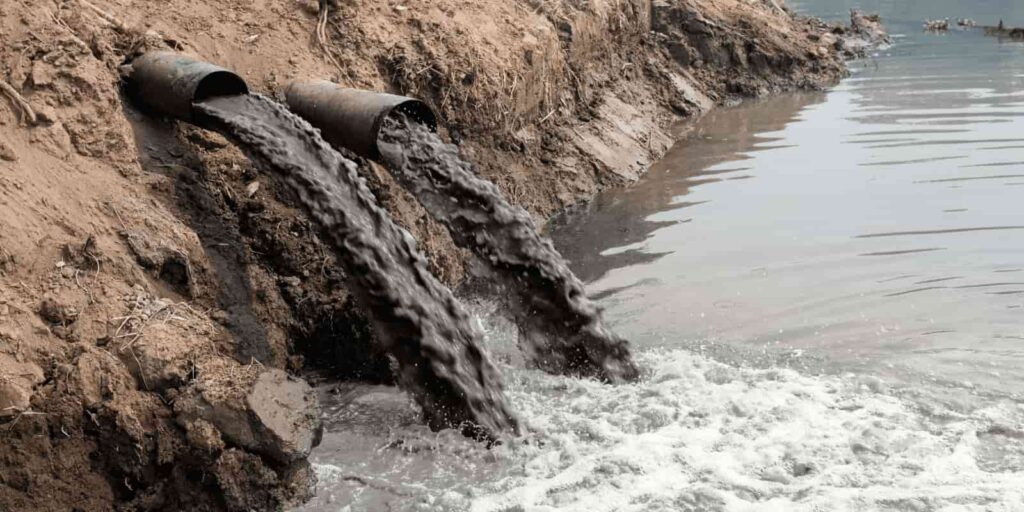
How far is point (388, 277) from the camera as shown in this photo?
5375 mm

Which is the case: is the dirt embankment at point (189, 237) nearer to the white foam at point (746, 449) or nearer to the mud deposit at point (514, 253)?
the mud deposit at point (514, 253)

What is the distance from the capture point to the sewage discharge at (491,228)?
6.03 meters

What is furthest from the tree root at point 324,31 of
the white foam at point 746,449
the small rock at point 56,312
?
the small rock at point 56,312

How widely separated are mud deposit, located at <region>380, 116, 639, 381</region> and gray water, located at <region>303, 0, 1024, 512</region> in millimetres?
221

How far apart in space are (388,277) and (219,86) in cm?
173

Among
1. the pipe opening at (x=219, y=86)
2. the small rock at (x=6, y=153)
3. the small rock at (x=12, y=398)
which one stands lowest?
the small rock at (x=12, y=398)

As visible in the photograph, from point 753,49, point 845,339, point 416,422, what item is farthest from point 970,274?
point 753,49

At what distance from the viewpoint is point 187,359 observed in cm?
471

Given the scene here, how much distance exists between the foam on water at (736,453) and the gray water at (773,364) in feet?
0.04

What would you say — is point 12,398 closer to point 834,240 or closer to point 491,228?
point 491,228

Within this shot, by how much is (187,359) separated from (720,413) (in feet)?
8.49

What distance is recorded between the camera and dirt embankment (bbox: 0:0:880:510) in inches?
171

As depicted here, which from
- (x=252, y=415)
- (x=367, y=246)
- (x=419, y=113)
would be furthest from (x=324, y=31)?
(x=252, y=415)

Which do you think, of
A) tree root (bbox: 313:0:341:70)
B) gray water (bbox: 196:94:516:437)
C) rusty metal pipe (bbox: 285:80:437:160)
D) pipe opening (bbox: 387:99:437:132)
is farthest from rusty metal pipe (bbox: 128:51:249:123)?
tree root (bbox: 313:0:341:70)
